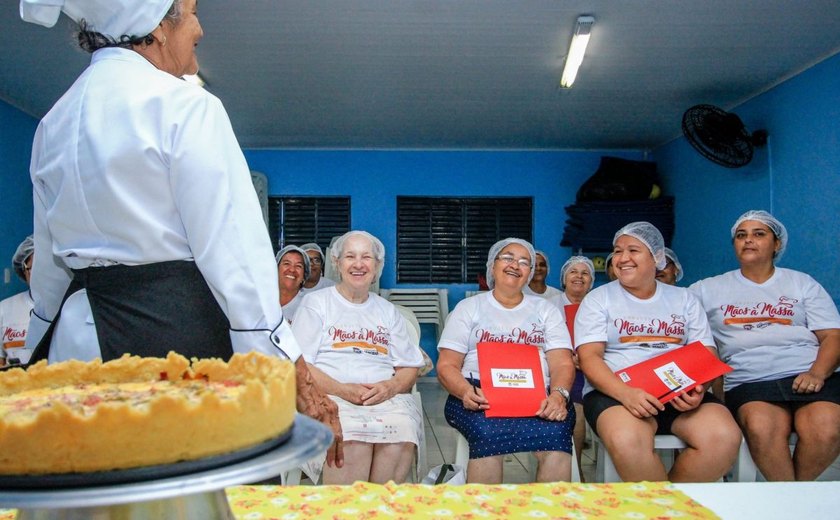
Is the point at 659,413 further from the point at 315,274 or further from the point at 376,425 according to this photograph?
the point at 315,274

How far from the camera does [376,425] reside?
116 inches

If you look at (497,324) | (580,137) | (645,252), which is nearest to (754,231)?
(645,252)

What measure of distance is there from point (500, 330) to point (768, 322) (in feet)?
4.23

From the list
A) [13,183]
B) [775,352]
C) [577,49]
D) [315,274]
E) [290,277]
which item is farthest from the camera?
[13,183]

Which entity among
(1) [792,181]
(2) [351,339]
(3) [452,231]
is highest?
(1) [792,181]

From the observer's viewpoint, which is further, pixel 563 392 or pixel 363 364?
pixel 363 364

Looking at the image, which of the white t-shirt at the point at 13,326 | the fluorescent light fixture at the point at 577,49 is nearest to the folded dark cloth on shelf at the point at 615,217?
the fluorescent light fixture at the point at 577,49

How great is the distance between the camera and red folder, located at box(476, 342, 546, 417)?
114 inches

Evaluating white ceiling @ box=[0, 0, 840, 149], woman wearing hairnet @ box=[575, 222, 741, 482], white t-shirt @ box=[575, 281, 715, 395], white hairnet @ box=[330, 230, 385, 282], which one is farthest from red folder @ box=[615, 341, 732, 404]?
white ceiling @ box=[0, 0, 840, 149]

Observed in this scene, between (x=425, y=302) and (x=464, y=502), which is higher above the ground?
(x=425, y=302)

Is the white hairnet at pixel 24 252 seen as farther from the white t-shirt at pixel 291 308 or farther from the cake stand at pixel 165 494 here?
the cake stand at pixel 165 494

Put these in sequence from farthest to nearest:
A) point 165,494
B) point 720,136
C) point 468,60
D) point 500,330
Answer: point 720,136 → point 468,60 → point 500,330 → point 165,494

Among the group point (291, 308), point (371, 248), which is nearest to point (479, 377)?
point (371, 248)

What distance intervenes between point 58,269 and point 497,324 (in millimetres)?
2252
